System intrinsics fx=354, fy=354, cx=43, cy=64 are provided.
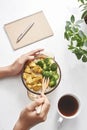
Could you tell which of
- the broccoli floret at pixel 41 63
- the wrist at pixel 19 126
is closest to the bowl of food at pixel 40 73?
the broccoli floret at pixel 41 63

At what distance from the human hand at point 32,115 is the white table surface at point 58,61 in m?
0.05

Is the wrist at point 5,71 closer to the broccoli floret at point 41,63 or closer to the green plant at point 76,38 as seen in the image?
the broccoli floret at point 41,63

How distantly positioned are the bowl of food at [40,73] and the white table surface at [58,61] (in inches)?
1.8

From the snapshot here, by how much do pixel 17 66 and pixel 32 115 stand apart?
0.20 m

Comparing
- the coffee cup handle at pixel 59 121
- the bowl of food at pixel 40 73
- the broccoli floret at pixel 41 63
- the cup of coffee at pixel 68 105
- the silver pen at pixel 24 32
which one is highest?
the silver pen at pixel 24 32

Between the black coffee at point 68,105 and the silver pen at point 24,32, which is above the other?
the silver pen at point 24,32

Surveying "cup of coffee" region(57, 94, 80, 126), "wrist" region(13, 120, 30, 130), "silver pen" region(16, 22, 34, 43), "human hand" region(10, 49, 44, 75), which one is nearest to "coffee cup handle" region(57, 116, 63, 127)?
"cup of coffee" region(57, 94, 80, 126)

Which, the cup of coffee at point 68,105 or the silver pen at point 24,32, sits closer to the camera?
the cup of coffee at point 68,105

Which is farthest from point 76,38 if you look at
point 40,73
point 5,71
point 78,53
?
point 5,71

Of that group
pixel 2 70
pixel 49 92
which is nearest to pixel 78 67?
pixel 49 92

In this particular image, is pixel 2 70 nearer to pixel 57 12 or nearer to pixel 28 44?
pixel 28 44

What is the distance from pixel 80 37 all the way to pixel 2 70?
282 mm

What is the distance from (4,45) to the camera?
124 cm

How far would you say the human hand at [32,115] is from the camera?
1.03 metres
